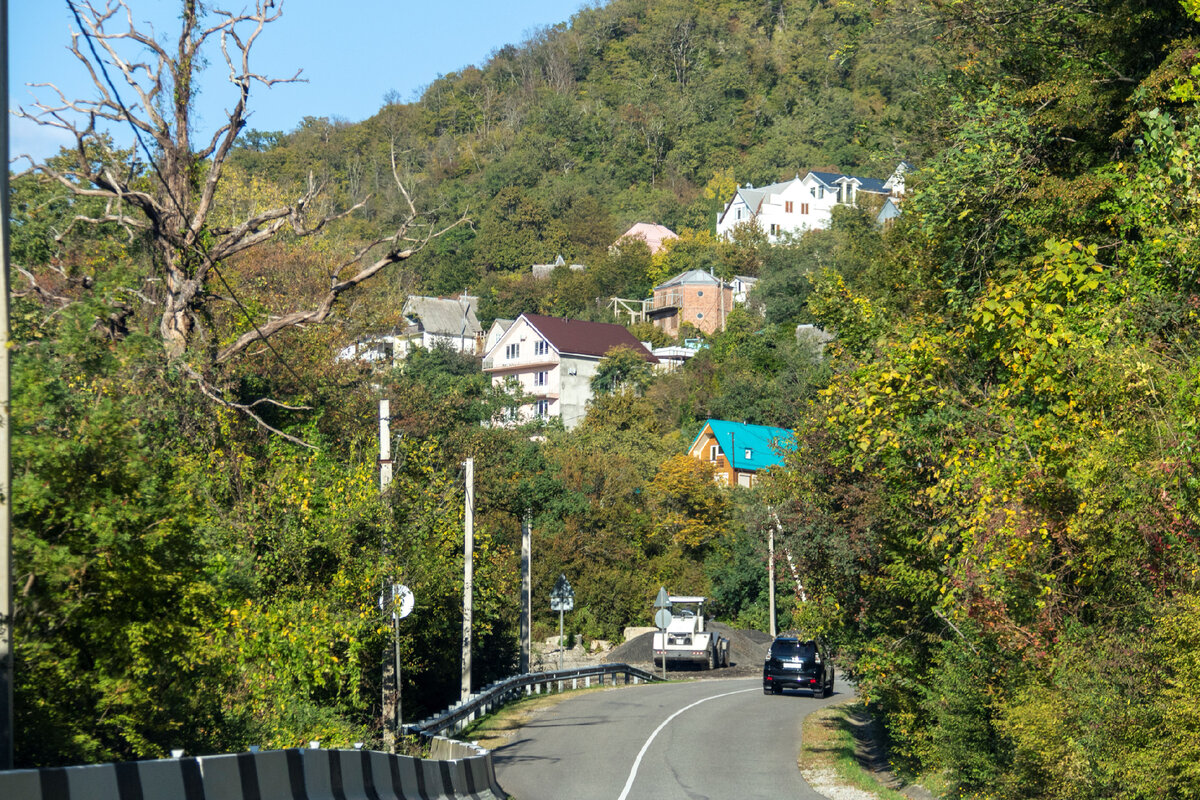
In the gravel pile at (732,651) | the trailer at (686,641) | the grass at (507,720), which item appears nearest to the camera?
the grass at (507,720)

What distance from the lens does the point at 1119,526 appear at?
1021 centimetres

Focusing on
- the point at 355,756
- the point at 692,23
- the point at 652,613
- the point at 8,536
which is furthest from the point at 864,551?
the point at 692,23

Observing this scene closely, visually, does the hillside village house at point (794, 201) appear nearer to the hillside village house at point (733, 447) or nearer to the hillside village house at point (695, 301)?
the hillside village house at point (695, 301)

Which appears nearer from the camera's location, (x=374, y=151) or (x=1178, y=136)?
(x=1178, y=136)

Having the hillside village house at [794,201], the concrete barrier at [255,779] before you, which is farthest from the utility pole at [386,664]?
the hillside village house at [794,201]

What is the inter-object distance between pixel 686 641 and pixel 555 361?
50.2 metres

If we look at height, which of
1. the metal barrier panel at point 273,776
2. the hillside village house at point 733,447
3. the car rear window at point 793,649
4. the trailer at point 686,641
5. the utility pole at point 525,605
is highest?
the hillside village house at point 733,447

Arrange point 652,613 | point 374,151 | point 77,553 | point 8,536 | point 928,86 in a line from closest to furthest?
1. point 8,536
2. point 77,553
3. point 928,86
4. point 652,613
5. point 374,151

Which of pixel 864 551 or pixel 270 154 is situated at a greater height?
pixel 270 154

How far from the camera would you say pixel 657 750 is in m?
22.1

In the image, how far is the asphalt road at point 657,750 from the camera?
18.2 m

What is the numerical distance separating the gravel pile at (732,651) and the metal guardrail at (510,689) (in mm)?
6432

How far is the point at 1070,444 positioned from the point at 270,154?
121m

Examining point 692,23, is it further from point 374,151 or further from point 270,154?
point 270,154
